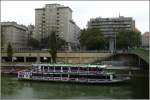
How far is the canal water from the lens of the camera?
105 feet

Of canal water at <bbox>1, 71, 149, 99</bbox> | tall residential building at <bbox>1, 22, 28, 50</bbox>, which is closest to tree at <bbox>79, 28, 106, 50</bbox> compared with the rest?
tall residential building at <bbox>1, 22, 28, 50</bbox>

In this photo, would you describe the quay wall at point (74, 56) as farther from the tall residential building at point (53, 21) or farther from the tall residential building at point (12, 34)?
the tall residential building at point (53, 21)

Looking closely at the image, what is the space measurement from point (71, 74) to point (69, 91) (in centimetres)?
670

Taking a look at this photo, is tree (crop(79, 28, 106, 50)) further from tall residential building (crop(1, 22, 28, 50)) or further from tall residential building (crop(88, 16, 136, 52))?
tall residential building (crop(88, 16, 136, 52))

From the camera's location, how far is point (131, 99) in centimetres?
2928

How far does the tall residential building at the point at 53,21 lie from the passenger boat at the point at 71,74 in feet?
157

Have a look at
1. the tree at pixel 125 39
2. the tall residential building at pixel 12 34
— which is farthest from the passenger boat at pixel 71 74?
the tall residential building at pixel 12 34

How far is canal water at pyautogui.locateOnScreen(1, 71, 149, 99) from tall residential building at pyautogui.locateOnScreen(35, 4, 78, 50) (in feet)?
165

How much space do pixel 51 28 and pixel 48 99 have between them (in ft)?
207

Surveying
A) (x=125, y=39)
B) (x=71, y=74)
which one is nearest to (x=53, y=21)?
(x=125, y=39)

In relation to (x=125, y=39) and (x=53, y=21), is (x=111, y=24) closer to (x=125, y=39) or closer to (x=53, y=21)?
(x=53, y=21)

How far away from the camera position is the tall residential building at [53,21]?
92.2 metres

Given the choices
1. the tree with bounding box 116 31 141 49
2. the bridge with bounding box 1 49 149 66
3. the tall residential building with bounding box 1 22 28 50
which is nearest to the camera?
the bridge with bounding box 1 49 149 66

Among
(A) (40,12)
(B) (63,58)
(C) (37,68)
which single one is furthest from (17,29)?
(C) (37,68)
